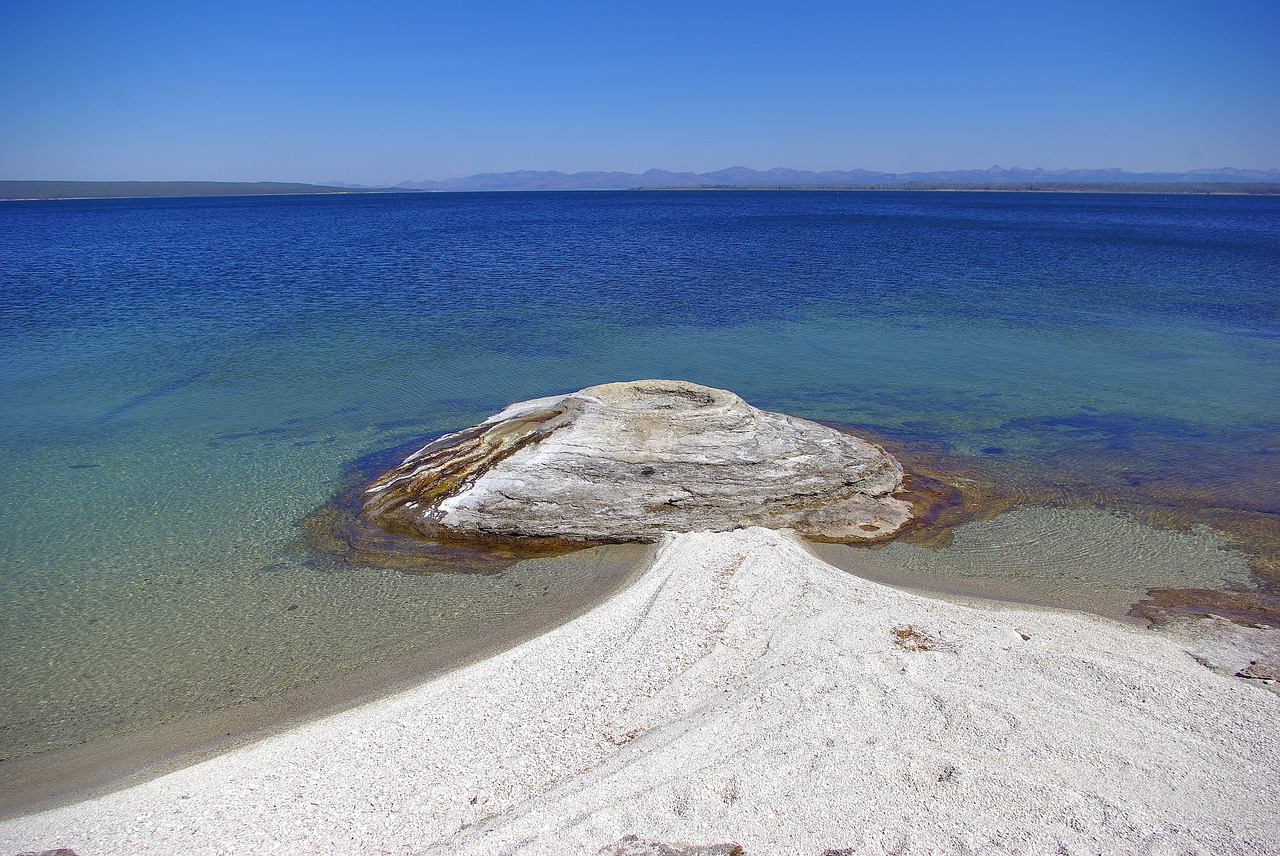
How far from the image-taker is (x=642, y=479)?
10.6m

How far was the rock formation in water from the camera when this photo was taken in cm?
1056

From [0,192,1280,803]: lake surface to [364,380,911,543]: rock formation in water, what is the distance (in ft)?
2.54

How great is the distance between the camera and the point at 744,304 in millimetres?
28812

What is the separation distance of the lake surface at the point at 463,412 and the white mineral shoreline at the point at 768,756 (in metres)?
1.40

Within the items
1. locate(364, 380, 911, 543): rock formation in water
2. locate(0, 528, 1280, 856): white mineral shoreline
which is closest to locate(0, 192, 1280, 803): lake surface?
locate(364, 380, 911, 543): rock formation in water

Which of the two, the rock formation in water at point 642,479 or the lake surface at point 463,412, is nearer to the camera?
the lake surface at point 463,412

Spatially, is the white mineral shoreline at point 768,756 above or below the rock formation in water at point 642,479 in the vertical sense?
below

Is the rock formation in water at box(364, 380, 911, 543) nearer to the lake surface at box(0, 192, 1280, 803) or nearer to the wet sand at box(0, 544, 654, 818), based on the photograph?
the lake surface at box(0, 192, 1280, 803)

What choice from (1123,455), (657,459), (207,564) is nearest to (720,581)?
(657,459)

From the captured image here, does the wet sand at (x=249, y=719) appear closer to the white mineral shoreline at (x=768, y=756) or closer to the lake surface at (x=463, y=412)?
the lake surface at (x=463, y=412)

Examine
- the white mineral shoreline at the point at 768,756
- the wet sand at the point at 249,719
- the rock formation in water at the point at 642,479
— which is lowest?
the wet sand at the point at 249,719

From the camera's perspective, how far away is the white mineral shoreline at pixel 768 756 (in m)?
5.20

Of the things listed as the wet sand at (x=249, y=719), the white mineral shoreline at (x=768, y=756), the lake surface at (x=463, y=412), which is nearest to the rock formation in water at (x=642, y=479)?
the lake surface at (x=463, y=412)

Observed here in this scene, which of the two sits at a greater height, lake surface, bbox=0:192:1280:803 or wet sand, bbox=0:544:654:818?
lake surface, bbox=0:192:1280:803
